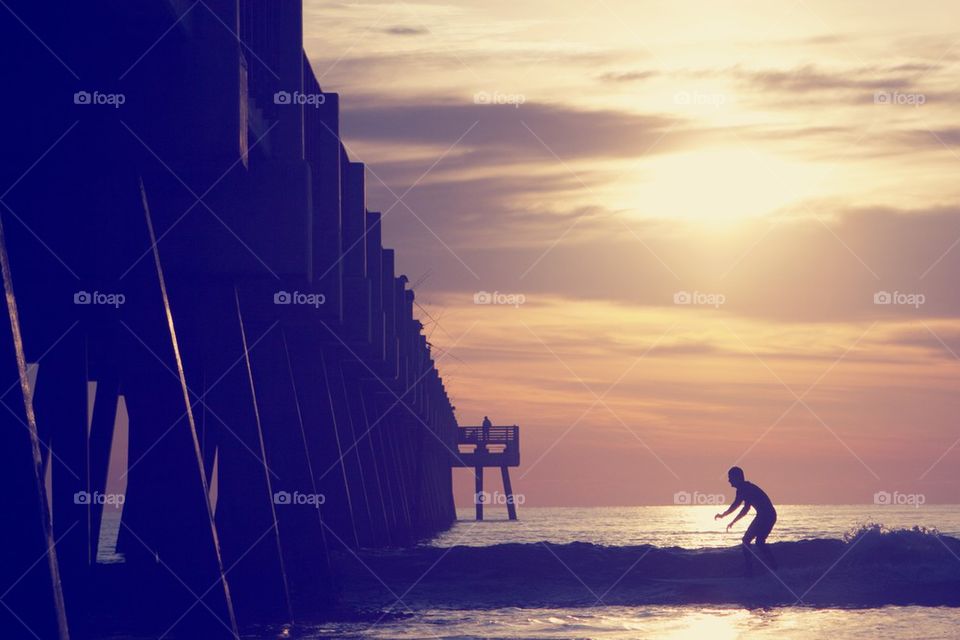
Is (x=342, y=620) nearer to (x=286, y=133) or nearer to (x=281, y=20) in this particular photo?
(x=286, y=133)

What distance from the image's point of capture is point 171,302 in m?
13.3

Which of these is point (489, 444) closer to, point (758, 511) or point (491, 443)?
point (491, 443)

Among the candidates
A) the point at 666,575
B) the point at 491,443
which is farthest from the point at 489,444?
the point at 666,575

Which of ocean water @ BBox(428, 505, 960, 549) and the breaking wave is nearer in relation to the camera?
the breaking wave

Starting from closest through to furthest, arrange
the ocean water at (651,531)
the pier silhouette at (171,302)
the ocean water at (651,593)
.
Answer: the pier silhouette at (171,302)
the ocean water at (651,593)
the ocean water at (651,531)

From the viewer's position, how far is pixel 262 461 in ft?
47.4

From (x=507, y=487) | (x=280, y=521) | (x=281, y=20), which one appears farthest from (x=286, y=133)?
(x=507, y=487)

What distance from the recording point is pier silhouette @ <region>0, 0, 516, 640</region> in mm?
9547

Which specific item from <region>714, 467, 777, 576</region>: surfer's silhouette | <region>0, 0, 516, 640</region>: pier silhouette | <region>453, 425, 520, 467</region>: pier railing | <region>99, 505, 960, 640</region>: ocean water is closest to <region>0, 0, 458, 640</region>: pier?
<region>0, 0, 516, 640</region>: pier silhouette

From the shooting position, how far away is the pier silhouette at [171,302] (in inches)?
376

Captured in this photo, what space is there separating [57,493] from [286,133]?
227 inches

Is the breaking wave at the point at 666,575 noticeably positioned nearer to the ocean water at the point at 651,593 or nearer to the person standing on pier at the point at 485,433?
the ocean water at the point at 651,593

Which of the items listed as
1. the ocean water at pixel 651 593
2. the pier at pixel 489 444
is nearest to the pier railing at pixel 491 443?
the pier at pixel 489 444

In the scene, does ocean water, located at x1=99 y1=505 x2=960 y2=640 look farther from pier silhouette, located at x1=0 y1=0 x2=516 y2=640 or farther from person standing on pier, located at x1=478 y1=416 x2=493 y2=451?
person standing on pier, located at x1=478 y1=416 x2=493 y2=451
